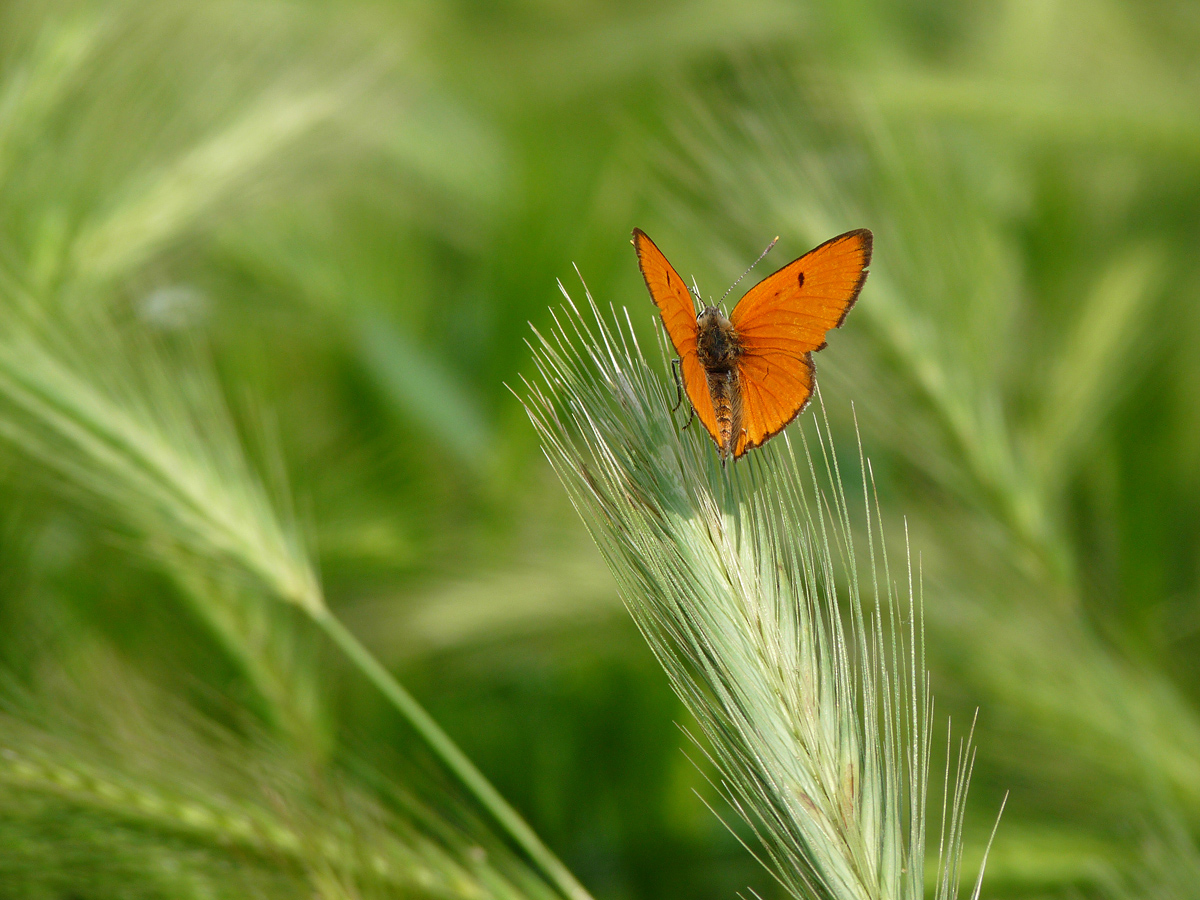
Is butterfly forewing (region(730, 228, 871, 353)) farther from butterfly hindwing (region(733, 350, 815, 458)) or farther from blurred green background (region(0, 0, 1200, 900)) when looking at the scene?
blurred green background (region(0, 0, 1200, 900))

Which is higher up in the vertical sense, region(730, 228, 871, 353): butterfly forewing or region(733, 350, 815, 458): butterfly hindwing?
region(730, 228, 871, 353): butterfly forewing

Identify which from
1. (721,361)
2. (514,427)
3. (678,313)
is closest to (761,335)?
(721,361)

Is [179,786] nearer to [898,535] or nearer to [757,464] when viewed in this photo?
[757,464]

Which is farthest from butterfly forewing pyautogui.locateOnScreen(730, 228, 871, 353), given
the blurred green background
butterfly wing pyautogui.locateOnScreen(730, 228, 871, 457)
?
the blurred green background

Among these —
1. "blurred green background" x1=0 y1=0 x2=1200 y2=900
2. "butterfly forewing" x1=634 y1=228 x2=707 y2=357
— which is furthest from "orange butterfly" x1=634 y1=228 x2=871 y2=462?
"blurred green background" x1=0 y1=0 x2=1200 y2=900

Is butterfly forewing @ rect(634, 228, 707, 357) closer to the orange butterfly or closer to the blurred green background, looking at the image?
the orange butterfly

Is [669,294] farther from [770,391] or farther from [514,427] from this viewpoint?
[514,427]

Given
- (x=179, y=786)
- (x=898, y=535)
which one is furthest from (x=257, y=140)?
(x=898, y=535)

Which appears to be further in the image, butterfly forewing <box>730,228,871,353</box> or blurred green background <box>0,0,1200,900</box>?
blurred green background <box>0,0,1200,900</box>

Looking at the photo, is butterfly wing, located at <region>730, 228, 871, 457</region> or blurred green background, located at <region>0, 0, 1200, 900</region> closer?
butterfly wing, located at <region>730, 228, 871, 457</region>
